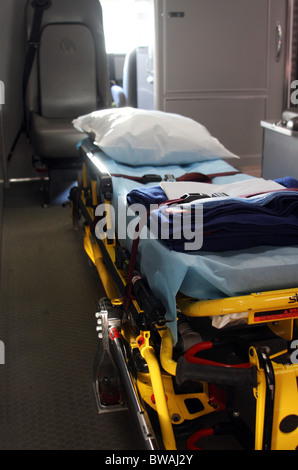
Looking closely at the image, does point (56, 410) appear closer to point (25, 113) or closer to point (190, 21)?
point (25, 113)

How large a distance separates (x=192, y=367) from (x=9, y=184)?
13.4 ft

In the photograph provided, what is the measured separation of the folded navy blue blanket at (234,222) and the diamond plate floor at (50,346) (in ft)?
2.35

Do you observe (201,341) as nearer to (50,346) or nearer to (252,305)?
(252,305)

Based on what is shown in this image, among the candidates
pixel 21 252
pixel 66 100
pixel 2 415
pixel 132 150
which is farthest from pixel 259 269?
pixel 66 100

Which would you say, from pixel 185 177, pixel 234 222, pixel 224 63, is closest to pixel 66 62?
pixel 224 63

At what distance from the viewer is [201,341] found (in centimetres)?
166

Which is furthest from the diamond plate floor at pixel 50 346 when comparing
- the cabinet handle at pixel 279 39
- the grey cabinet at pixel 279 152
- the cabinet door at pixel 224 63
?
the cabinet handle at pixel 279 39

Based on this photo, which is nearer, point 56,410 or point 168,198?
point 56,410

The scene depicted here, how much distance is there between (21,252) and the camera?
3.59 m

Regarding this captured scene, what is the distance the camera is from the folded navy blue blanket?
1729 mm

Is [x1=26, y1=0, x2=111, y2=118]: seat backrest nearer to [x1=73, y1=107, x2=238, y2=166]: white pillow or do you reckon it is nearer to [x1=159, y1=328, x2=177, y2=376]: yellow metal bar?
[x1=73, y1=107, x2=238, y2=166]: white pillow

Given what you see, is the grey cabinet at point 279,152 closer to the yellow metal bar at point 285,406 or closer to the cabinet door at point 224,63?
the cabinet door at point 224,63

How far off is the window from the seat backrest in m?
0.87

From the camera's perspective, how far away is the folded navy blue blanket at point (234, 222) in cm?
173
